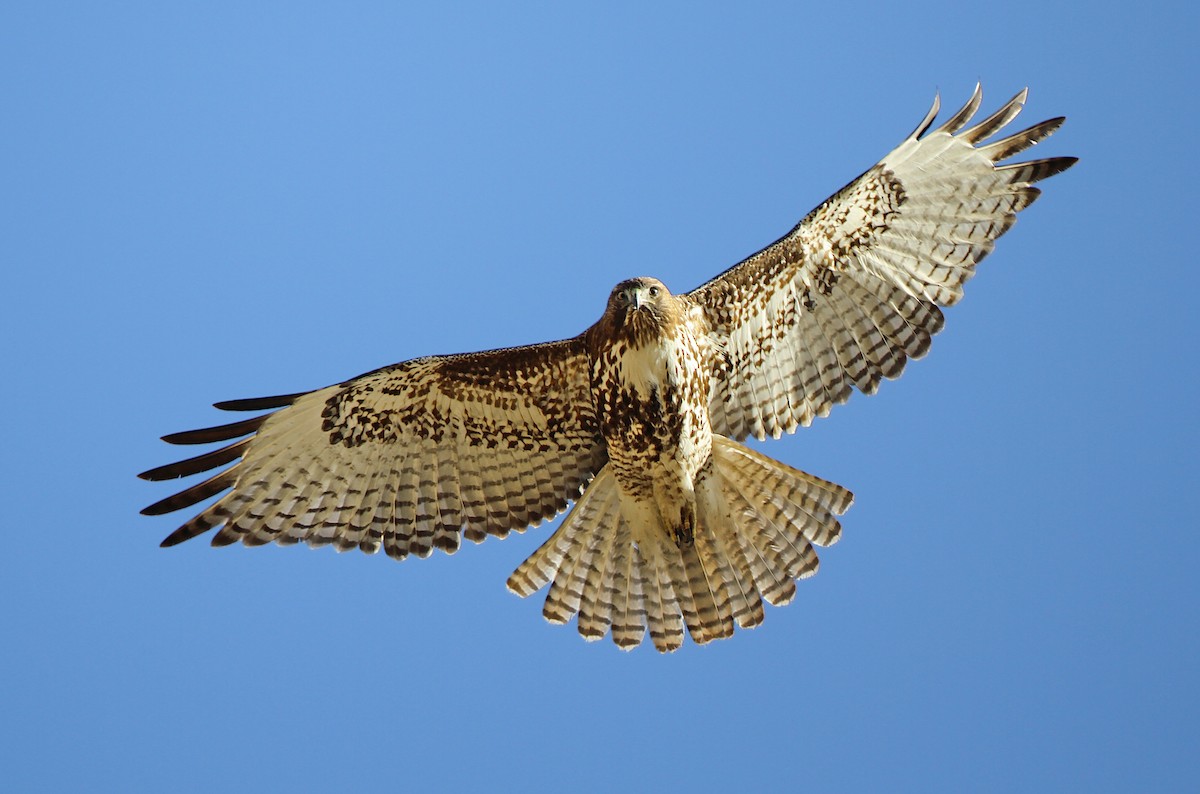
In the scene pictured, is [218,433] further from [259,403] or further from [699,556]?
[699,556]

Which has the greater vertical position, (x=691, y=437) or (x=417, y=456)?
(x=417, y=456)

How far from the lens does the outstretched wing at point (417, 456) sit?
29.0 ft

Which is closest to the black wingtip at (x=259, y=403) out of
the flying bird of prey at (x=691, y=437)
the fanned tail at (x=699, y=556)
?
the flying bird of prey at (x=691, y=437)

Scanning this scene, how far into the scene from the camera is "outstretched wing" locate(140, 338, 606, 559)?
8.84 m

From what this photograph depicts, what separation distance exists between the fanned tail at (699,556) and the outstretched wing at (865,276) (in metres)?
0.43

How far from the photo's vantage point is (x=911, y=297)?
A: 8.85 meters

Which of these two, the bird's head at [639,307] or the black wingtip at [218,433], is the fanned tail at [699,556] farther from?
the black wingtip at [218,433]

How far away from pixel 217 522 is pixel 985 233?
467 cm

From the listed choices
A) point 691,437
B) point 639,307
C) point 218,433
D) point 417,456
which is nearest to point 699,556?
point 691,437

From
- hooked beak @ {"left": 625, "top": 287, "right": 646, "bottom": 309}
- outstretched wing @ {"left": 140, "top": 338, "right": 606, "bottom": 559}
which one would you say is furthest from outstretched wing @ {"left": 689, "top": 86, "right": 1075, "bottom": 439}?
outstretched wing @ {"left": 140, "top": 338, "right": 606, "bottom": 559}

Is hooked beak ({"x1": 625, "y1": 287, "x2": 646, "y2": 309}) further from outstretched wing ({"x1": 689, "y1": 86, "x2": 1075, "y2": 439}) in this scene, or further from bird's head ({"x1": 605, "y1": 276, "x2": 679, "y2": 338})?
outstretched wing ({"x1": 689, "y1": 86, "x2": 1075, "y2": 439})

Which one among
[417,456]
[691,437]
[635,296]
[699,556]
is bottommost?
[699,556]

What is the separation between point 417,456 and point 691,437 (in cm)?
169

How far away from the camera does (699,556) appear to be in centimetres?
882
